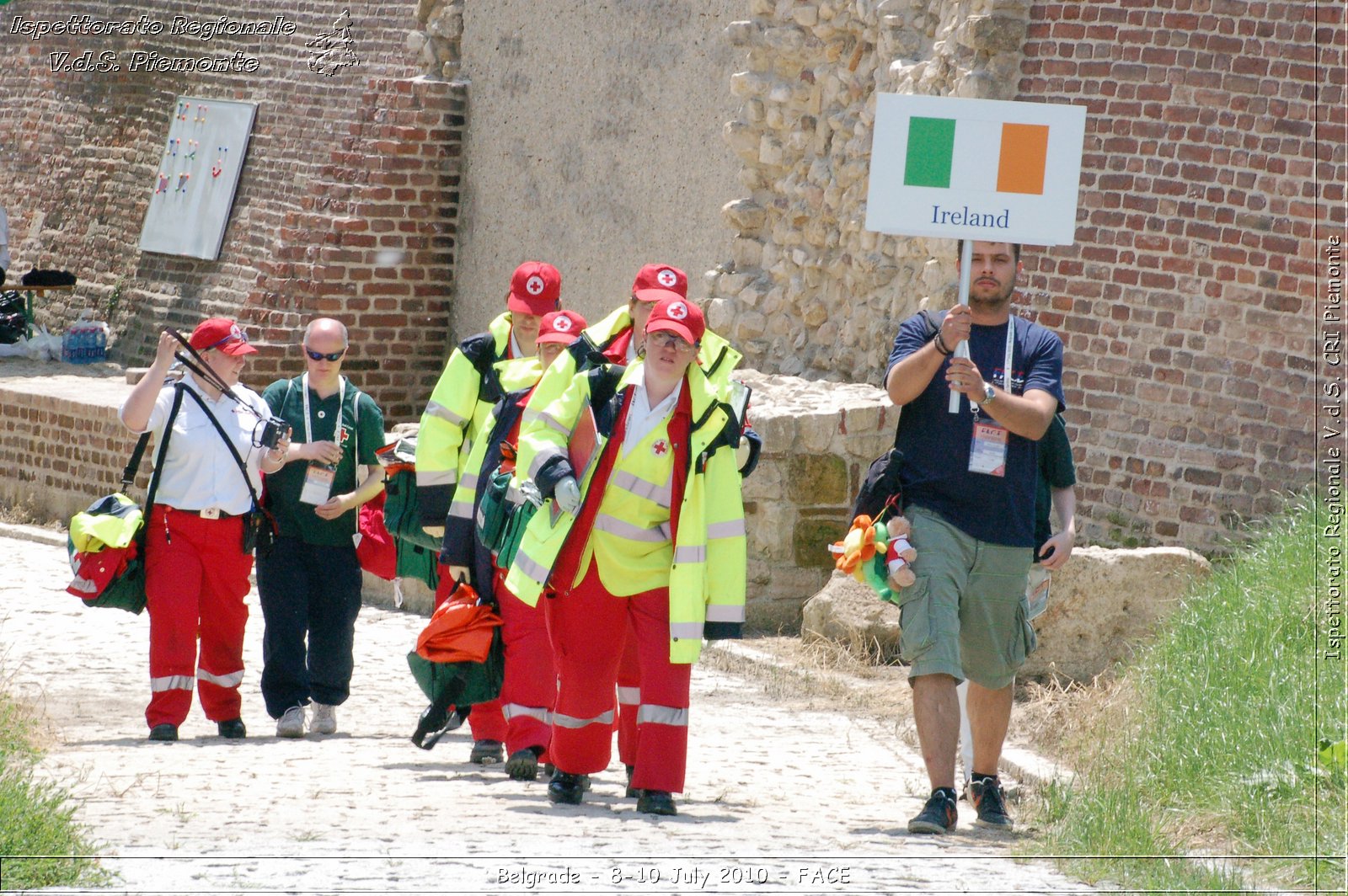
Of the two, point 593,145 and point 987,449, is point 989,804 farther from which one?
point 593,145

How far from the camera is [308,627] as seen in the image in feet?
25.1

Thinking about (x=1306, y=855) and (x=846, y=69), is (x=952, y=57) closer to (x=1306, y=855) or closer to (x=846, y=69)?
(x=846, y=69)

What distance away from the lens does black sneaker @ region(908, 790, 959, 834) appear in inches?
213

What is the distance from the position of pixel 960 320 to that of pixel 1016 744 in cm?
256

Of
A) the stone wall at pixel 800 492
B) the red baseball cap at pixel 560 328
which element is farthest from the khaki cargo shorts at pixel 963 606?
the stone wall at pixel 800 492

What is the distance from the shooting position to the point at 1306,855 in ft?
15.7

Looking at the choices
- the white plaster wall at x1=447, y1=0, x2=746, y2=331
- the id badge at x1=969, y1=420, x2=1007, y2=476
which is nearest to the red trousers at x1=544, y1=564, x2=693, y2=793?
the id badge at x1=969, y1=420, x2=1007, y2=476

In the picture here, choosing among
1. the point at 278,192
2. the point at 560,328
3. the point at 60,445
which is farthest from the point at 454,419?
the point at 278,192

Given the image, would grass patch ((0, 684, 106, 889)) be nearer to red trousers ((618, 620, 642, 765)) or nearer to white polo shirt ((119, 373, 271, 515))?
red trousers ((618, 620, 642, 765))

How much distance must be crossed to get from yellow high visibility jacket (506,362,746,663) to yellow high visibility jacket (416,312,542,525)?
1.16m

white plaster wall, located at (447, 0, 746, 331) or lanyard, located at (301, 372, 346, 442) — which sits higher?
white plaster wall, located at (447, 0, 746, 331)

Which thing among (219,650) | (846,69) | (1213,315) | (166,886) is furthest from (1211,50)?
(166,886)

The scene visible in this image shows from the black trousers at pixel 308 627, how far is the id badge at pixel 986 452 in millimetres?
3136

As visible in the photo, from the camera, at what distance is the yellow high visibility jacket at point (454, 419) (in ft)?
22.8
